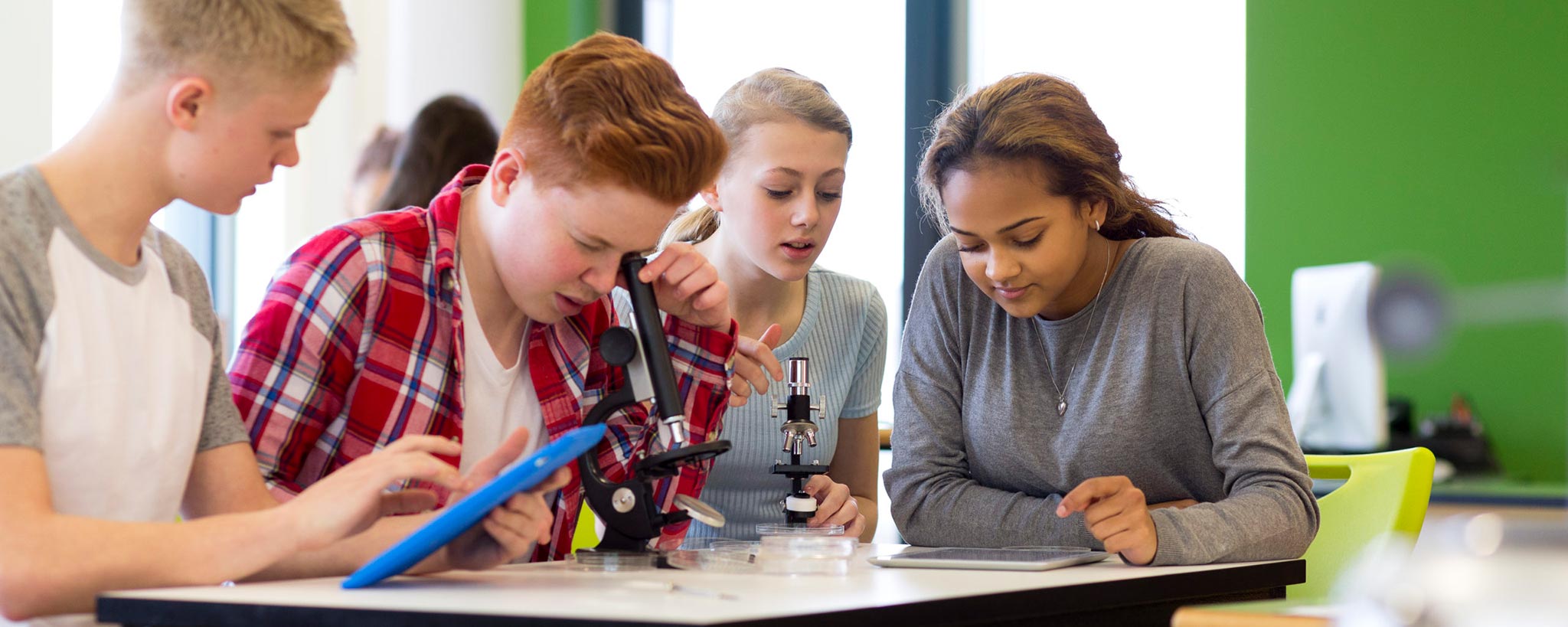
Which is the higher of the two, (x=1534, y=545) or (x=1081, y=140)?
(x=1081, y=140)

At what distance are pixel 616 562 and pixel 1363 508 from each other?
3.76ft

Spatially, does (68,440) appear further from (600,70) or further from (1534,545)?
(1534,545)

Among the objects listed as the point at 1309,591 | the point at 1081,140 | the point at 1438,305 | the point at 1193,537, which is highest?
the point at 1081,140

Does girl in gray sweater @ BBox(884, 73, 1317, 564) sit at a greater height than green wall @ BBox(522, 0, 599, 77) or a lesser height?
lesser

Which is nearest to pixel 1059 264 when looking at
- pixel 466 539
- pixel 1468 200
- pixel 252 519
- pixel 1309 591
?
pixel 1309 591

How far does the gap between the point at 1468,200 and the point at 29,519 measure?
3.78m

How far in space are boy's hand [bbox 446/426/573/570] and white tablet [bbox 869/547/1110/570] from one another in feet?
1.32

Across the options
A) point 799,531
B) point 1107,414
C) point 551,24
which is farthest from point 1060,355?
point 551,24

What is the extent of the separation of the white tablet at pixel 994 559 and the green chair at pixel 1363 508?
50 cm

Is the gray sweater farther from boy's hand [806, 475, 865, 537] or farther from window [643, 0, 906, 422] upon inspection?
window [643, 0, 906, 422]

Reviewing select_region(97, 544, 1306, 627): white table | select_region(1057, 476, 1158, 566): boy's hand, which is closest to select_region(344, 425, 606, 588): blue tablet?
select_region(97, 544, 1306, 627): white table

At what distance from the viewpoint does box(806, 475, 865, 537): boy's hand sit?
178 cm

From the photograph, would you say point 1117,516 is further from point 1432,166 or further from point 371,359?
point 1432,166

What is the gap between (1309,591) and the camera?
1963 mm
